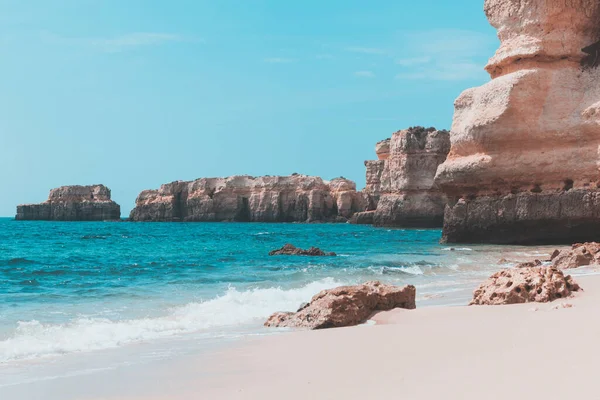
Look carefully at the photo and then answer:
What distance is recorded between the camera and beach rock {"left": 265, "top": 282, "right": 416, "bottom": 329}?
8117 millimetres

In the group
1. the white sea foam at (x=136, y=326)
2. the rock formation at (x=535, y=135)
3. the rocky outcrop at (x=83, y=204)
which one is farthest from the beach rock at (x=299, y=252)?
the rocky outcrop at (x=83, y=204)

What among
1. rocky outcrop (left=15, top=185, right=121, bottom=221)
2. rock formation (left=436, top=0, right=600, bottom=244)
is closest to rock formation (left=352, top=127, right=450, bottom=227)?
rock formation (left=436, top=0, right=600, bottom=244)

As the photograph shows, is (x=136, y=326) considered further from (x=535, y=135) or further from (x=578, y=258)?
(x=535, y=135)

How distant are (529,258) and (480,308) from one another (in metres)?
12.1

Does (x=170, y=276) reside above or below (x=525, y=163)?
below

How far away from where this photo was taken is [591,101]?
25.1 meters

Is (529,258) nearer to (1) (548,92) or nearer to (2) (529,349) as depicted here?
(1) (548,92)

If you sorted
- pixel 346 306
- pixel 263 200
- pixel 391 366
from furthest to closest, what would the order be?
pixel 263 200 < pixel 346 306 < pixel 391 366

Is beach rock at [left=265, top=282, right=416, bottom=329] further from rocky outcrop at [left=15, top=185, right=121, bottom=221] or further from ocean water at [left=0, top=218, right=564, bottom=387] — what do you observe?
rocky outcrop at [left=15, top=185, right=121, bottom=221]

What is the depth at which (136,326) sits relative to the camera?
9195 millimetres

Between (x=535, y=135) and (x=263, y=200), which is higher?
(x=535, y=135)

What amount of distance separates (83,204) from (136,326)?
341ft

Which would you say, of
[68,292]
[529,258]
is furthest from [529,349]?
[529,258]

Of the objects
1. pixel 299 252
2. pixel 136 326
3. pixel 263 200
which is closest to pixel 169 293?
pixel 136 326
